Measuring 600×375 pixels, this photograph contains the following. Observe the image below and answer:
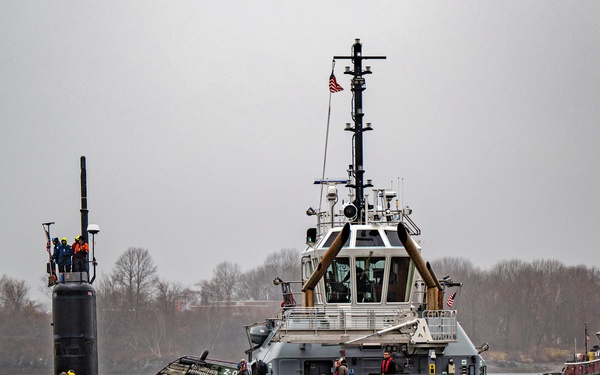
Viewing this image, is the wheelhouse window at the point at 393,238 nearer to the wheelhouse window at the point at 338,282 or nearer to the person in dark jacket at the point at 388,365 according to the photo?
the wheelhouse window at the point at 338,282

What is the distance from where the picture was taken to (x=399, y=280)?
128ft

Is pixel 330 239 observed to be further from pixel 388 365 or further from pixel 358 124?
pixel 388 365

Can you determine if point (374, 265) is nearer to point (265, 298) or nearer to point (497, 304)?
point (497, 304)

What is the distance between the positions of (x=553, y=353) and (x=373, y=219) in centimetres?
4970

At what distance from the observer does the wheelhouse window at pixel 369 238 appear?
3891 cm

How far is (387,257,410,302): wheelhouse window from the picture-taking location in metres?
38.8

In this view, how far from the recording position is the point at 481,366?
36.5 meters

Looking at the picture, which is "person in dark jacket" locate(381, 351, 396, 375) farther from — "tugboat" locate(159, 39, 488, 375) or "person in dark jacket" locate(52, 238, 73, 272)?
"person in dark jacket" locate(52, 238, 73, 272)

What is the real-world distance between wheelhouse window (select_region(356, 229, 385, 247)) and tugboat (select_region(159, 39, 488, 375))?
3 centimetres

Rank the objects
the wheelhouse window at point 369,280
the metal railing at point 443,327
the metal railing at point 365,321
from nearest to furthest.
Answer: the metal railing at point 365,321 < the metal railing at point 443,327 < the wheelhouse window at point 369,280

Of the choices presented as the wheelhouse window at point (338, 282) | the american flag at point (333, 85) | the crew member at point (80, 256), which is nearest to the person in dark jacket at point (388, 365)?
the wheelhouse window at point (338, 282)

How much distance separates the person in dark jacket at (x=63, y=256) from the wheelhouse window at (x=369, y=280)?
8552 mm

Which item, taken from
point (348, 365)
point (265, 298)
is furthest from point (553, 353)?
point (348, 365)

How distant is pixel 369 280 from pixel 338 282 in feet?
3.16
